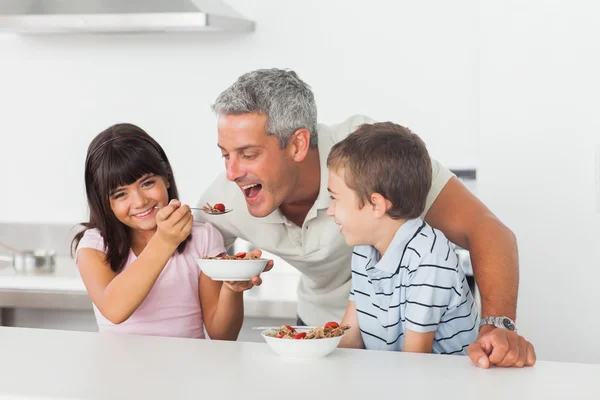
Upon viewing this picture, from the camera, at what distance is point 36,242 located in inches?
146

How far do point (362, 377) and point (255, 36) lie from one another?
2.45m

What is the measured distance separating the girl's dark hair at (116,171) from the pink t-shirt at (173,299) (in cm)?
3

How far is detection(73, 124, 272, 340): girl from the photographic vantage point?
1.97 meters

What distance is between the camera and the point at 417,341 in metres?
1.57

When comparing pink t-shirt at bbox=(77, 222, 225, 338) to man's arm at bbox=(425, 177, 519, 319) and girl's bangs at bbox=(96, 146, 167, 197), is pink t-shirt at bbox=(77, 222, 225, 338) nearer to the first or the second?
girl's bangs at bbox=(96, 146, 167, 197)

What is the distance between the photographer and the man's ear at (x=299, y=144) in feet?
6.69

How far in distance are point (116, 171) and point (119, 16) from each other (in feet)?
4.75

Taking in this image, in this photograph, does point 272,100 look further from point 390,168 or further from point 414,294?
point 414,294

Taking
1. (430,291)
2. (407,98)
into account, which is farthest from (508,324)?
(407,98)

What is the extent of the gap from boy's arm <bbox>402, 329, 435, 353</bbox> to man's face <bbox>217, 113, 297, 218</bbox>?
55cm

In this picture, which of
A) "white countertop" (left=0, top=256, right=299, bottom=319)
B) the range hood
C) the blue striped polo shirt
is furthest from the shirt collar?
the range hood

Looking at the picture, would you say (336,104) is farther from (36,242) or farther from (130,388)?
(130,388)

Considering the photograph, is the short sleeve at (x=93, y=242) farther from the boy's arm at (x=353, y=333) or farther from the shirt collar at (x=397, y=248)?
the shirt collar at (x=397, y=248)

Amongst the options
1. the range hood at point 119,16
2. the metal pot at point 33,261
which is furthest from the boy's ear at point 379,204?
the metal pot at point 33,261
